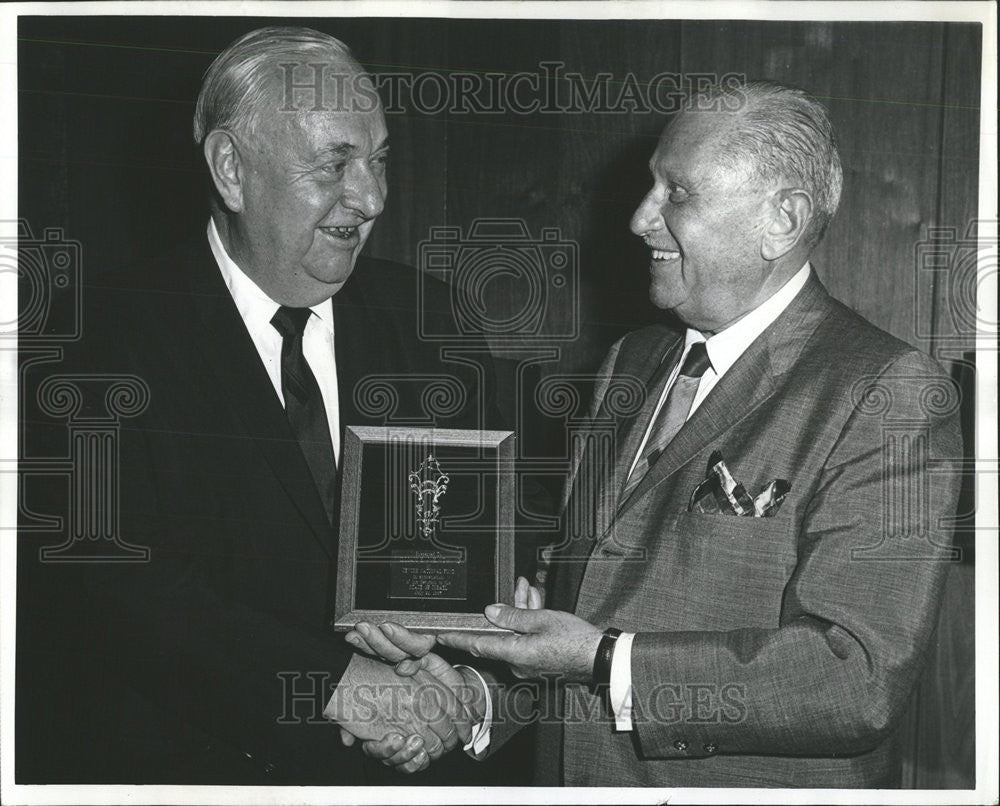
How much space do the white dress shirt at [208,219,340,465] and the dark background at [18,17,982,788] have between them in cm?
29

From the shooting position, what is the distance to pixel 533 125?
11.1ft

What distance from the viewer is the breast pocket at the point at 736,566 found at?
2.54 metres

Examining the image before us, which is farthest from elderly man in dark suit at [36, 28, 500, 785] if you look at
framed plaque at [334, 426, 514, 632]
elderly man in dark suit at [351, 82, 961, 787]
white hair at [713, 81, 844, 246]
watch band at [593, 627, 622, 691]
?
white hair at [713, 81, 844, 246]

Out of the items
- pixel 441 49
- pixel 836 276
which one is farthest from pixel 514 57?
pixel 836 276

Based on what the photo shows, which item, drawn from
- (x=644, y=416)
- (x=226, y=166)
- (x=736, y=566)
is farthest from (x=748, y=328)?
(x=226, y=166)

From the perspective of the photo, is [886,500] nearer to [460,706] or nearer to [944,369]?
[944,369]

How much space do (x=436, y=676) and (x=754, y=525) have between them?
0.94 meters

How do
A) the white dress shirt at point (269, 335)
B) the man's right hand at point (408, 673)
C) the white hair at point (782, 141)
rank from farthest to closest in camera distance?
1. the white dress shirt at point (269, 335)
2. the man's right hand at point (408, 673)
3. the white hair at point (782, 141)

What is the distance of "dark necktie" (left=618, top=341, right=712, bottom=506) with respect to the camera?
2777 mm

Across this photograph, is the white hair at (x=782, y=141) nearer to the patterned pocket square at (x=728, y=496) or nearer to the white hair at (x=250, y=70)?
the patterned pocket square at (x=728, y=496)

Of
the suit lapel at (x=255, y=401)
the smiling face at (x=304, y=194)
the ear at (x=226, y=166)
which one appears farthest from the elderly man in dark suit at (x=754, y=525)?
the ear at (x=226, y=166)

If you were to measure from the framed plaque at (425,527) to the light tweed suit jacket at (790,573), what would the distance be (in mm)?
286

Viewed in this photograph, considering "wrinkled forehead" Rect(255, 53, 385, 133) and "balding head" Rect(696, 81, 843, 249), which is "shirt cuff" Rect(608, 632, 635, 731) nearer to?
"balding head" Rect(696, 81, 843, 249)

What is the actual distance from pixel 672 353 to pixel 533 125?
0.92 meters
